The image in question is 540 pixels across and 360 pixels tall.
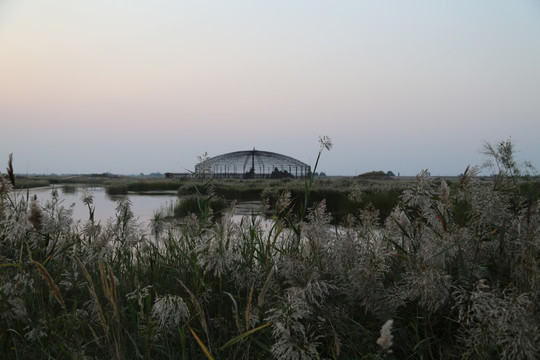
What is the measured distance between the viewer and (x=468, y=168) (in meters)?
2.44

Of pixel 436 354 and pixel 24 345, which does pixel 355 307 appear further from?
pixel 24 345

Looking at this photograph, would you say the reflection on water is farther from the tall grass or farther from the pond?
the tall grass

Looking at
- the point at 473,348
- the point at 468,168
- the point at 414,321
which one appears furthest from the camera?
the point at 468,168

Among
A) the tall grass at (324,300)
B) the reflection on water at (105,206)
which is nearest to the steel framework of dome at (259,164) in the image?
the reflection on water at (105,206)

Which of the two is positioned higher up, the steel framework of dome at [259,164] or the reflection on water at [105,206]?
the steel framework of dome at [259,164]

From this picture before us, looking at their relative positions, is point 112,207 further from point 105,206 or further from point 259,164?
point 259,164

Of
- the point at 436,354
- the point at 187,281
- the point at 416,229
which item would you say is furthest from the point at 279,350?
the point at 416,229

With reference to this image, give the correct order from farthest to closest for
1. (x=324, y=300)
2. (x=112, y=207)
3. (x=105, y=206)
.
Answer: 1. (x=105, y=206)
2. (x=112, y=207)
3. (x=324, y=300)

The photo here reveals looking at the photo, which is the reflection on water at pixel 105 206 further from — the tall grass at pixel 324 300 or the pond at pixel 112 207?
the tall grass at pixel 324 300

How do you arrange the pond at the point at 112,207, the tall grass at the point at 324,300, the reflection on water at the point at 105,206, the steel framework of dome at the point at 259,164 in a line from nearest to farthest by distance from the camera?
the tall grass at the point at 324,300 < the pond at the point at 112,207 < the reflection on water at the point at 105,206 < the steel framework of dome at the point at 259,164

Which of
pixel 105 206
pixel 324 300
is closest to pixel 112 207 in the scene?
pixel 105 206

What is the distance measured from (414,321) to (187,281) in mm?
1432

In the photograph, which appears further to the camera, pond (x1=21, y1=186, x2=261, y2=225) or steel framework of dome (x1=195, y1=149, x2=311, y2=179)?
steel framework of dome (x1=195, y1=149, x2=311, y2=179)

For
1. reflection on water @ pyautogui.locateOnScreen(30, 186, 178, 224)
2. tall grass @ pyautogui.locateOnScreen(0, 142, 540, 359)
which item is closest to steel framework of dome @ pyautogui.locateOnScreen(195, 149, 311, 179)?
reflection on water @ pyautogui.locateOnScreen(30, 186, 178, 224)
